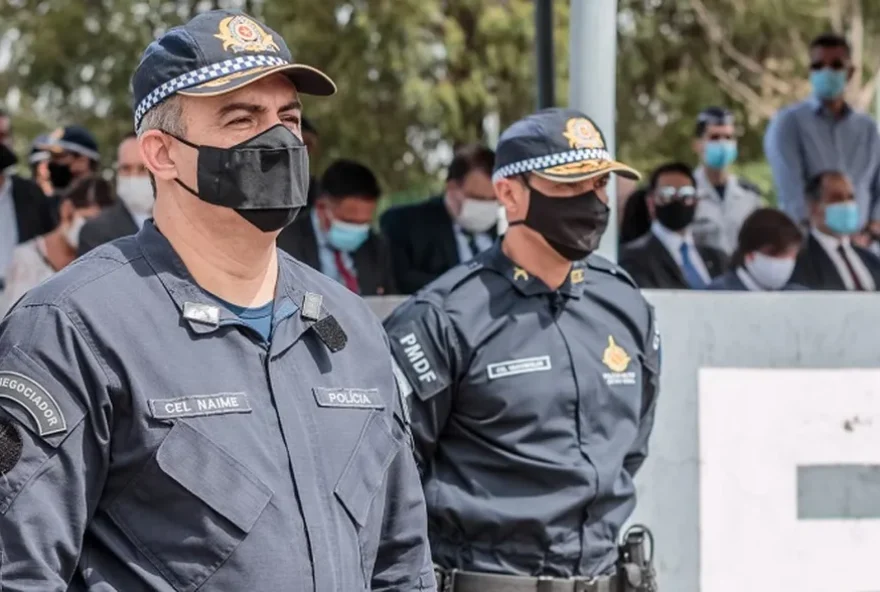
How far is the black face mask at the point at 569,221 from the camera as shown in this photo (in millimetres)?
4082

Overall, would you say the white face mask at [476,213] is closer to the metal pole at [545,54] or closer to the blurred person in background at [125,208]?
the metal pole at [545,54]

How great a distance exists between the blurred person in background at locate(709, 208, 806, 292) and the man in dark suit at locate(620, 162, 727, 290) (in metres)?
0.27

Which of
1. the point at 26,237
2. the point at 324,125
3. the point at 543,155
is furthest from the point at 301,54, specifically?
the point at 543,155

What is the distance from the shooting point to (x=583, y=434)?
3914 millimetres

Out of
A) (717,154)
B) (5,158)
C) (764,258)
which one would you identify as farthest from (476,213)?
(5,158)

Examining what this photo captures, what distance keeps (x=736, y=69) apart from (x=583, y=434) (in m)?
11.9

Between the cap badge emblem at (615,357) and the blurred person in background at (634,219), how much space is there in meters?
3.74

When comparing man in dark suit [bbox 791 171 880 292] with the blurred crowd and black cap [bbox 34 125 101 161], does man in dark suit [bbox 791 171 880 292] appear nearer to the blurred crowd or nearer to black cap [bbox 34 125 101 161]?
the blurred crowd

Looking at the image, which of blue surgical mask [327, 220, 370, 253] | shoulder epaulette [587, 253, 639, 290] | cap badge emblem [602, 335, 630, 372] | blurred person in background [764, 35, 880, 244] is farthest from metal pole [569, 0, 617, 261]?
blurred person in background [764, 35, 880, 244]

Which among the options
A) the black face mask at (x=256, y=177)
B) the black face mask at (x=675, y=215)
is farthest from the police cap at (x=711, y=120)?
the black face mask at (x=256, y=177)

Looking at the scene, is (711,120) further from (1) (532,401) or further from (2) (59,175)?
(1) (532,401)

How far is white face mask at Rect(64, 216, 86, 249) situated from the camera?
264 inches

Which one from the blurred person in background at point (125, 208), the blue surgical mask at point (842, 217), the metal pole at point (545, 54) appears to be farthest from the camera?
the blue surgical mask at point (842, 217)

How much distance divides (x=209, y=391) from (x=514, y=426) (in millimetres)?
1606
